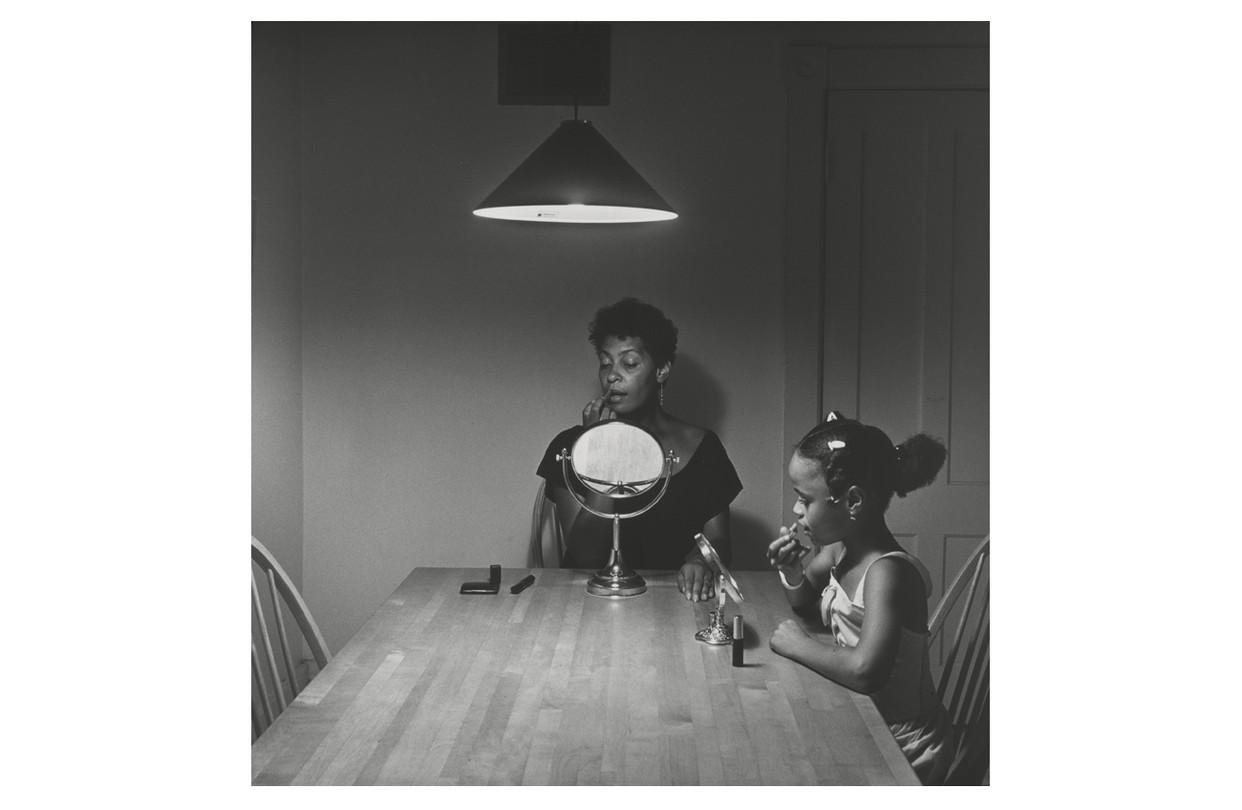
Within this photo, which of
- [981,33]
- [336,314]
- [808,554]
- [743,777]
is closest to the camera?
[743,777]

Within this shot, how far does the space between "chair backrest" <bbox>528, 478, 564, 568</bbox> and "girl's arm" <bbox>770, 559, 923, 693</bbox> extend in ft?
4.85

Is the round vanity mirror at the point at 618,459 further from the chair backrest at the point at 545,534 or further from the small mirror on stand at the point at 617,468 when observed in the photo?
the chair backrest at the point at 545,534

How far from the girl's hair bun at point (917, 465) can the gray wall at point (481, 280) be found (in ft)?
4.85

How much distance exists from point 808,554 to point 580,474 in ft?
1.85

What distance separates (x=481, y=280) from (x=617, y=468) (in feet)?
4.35

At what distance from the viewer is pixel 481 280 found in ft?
12.3

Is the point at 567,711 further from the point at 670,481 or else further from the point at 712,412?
the point at 712,412

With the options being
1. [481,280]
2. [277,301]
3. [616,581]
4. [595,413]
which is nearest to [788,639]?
[616,581]

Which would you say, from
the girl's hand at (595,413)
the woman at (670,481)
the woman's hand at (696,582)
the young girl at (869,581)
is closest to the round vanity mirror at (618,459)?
the woman's hand at (696,582)

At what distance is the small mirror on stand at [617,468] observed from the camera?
2.61 meters

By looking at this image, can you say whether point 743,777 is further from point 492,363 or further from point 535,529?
point 492,363

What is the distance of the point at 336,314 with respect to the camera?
3787 millimetres

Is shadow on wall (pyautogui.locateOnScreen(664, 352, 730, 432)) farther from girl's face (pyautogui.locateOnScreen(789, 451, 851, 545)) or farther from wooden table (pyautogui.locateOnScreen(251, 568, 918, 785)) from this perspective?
girl's face (pyautogui.locateOnScreen(789, 451, 851, 545))
